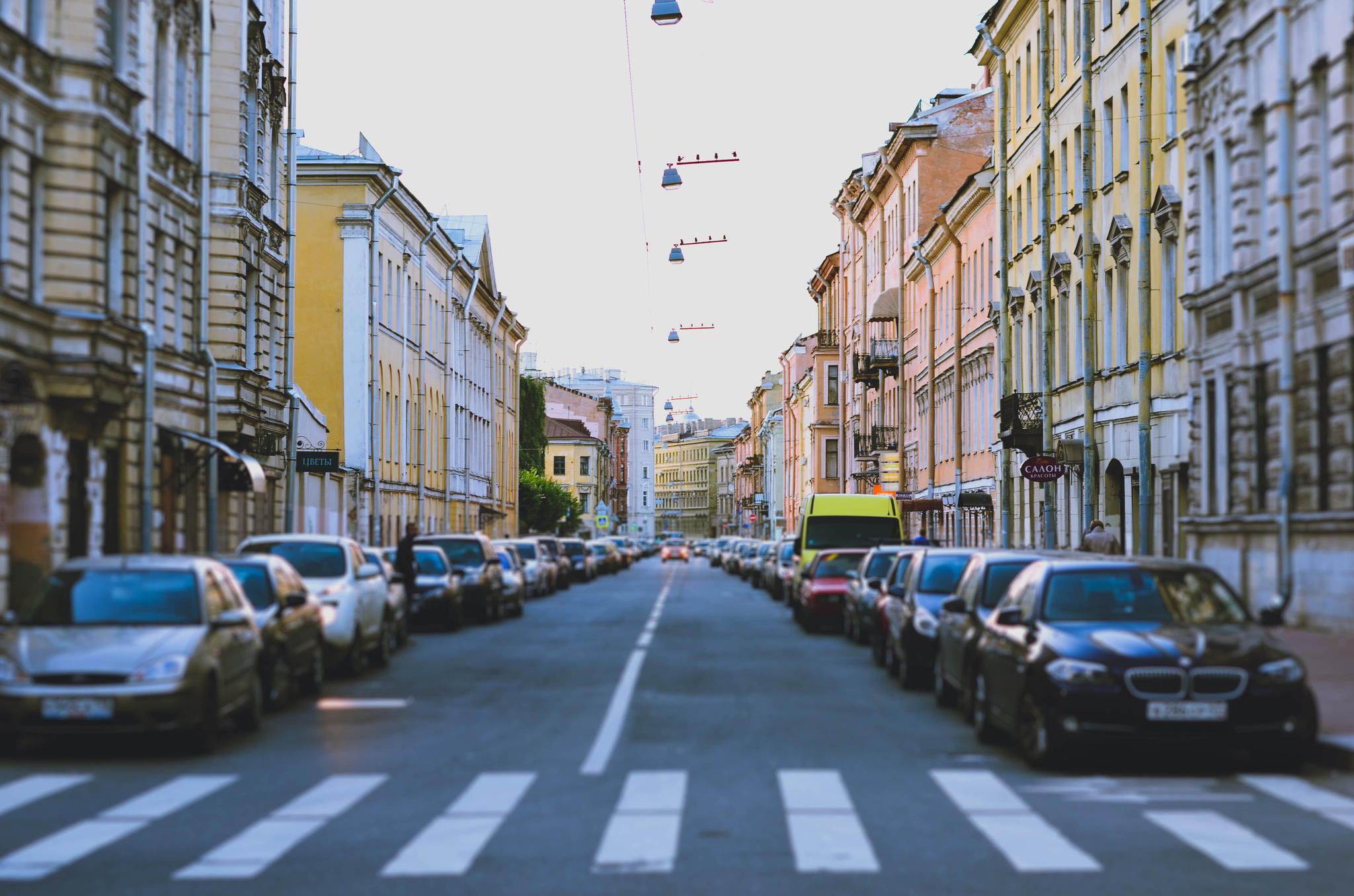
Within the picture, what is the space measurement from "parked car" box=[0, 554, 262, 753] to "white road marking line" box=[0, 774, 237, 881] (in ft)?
2.66

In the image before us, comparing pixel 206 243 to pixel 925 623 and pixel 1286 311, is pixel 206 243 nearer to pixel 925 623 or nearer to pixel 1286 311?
pixel 925 623

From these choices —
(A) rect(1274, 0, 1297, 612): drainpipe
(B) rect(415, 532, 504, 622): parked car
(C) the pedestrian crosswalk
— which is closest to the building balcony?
(B) rect(415, 532, 504, 622): parked car

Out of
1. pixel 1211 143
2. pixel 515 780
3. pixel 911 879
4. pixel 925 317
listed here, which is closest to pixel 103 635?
pixel 515 780

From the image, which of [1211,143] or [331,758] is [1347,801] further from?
[1211,143]

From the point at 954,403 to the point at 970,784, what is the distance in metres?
44.8

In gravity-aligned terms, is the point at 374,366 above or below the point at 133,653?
above

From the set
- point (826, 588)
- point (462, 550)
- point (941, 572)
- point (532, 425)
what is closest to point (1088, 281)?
point (826, 588)

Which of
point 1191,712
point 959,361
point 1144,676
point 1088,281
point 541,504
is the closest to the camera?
point 1191,712

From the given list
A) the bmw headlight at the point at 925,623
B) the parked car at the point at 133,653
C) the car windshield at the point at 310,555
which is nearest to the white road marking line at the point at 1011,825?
the parked car at the point at 133,653

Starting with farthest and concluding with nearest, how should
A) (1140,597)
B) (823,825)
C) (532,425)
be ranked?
(532,425) < (1140,597) < (823,825)

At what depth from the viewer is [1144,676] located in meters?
11.7

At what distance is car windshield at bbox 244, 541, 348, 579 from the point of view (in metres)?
20.7

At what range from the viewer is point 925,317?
207 ft

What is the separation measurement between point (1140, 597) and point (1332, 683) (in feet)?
12.1
